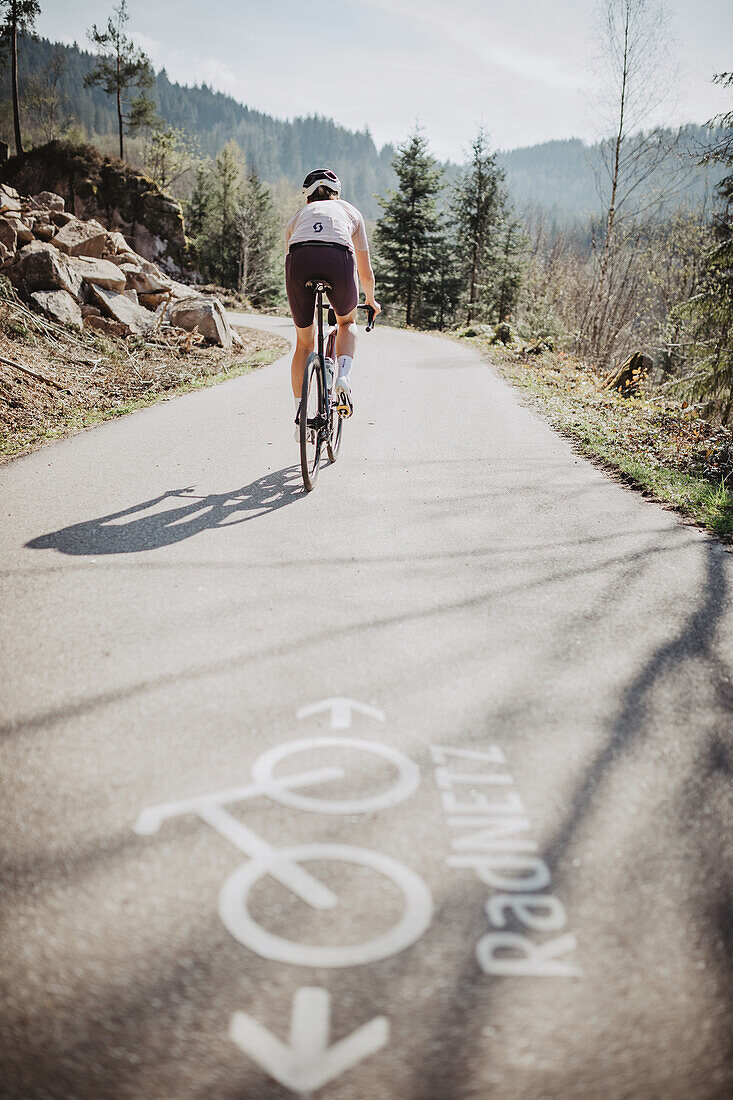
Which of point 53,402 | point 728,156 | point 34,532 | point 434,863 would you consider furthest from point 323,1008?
point 728,156

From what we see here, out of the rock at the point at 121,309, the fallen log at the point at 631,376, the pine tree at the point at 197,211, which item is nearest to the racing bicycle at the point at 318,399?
the rock at the point at 121,309

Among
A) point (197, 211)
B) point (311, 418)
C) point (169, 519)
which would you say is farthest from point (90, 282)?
point (197, 211)

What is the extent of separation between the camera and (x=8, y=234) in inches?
404

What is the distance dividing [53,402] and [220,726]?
6.13 m

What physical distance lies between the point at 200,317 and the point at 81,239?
3.28 metres

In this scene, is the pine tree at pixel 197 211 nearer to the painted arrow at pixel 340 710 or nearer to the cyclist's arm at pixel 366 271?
the cyclist's arm at pixel 366 271

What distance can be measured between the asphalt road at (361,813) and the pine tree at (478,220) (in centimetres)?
3154

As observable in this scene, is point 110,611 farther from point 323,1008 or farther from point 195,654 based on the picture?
point 323,1008

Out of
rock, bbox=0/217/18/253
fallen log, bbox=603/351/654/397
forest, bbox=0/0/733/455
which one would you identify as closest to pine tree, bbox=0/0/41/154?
forest, bbox=0/0/733/455

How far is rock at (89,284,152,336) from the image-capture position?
34.4 ft

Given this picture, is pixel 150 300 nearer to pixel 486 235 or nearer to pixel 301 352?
pixel 301 352

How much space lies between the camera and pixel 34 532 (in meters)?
3.74

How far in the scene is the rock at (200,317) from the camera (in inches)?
458

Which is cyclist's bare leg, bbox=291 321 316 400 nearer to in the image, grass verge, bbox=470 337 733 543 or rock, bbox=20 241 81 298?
grass verge, bbox=470 337 733 543
